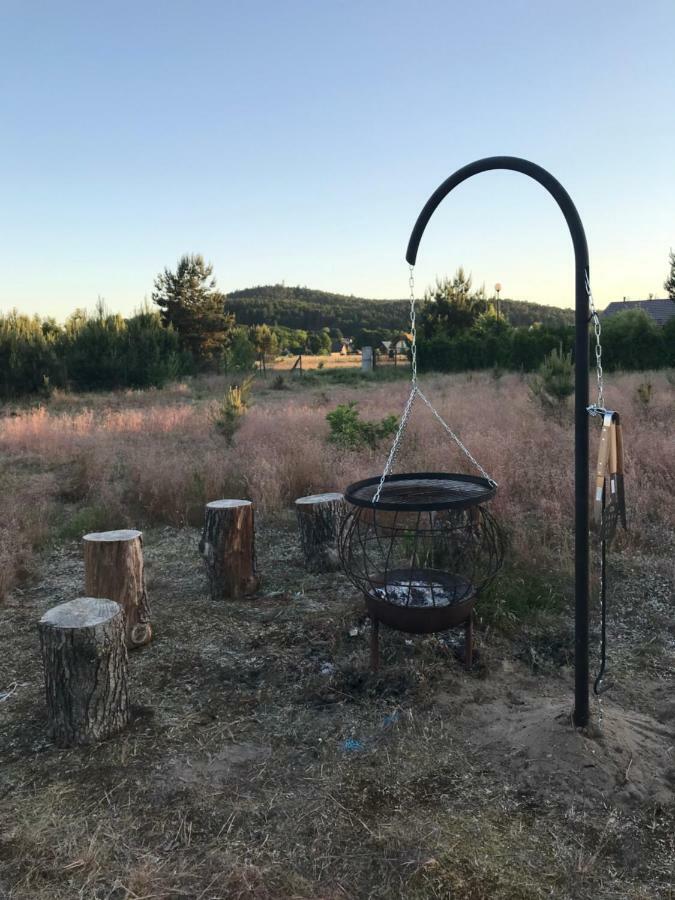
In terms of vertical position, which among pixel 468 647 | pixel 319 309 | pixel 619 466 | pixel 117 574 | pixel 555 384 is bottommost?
pixel 468 647

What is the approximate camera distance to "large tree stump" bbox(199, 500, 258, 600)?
4.48 metres

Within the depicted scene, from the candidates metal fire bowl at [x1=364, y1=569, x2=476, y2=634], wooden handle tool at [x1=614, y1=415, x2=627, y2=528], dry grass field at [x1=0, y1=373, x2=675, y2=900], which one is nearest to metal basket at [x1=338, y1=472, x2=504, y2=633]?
metal fire bowl at [x1=364, y1=569, x2=476, y2=634]

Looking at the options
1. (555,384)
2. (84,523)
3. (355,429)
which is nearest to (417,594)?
(84,523)

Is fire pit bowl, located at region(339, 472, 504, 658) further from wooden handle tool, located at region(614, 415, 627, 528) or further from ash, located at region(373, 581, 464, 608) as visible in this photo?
wooden handle tool, located at region(614, 415, 627, 528)

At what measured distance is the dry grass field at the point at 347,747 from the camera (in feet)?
6.73

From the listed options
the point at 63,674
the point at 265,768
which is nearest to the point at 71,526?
the point at 63,674

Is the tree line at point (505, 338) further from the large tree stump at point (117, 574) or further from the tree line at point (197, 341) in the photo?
the large tree stump at point (117, 574)

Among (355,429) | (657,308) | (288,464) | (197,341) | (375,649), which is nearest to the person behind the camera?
(375,649)

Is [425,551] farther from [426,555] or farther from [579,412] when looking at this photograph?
[579,412]

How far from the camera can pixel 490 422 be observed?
8.73m

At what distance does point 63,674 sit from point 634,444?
20.1 feet

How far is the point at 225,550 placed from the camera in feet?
14.7

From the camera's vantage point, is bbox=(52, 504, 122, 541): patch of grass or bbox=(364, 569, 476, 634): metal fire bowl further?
bbox=(52, 504, 122, 541): patch of grass

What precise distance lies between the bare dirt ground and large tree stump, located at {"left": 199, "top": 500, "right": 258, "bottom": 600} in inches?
20.8
